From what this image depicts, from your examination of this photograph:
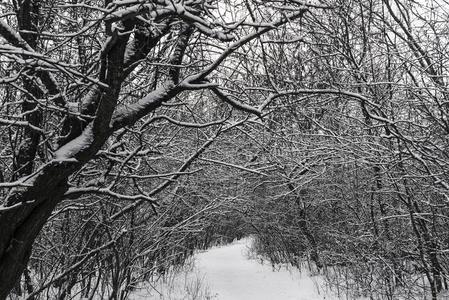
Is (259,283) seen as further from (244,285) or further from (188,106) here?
(188,106)

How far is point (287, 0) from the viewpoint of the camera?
2.77 meters

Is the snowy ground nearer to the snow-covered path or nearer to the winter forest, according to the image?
the snow-covered path

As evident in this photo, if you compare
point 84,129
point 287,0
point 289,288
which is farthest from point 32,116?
point 289,288

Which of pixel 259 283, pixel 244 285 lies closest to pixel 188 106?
pixel 244 285

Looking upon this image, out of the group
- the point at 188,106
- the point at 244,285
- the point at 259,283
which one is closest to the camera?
the point at 188,106

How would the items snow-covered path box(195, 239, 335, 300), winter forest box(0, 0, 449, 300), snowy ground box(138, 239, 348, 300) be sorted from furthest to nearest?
snow-covered path box(195, 239, 335, 300), snowy ground box(138, 239, 348, 300), winter forest box(0, 0, 449, 300)

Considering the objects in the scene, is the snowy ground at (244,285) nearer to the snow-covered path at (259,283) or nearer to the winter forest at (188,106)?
the snow-covered path at (259,283)

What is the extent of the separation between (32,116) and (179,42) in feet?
4.77

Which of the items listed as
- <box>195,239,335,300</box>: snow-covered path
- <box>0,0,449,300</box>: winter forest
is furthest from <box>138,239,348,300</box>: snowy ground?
<box>0,0,449,300</box>: winter forest

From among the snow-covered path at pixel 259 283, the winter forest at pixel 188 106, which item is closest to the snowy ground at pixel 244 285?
the snow-covered path at pixel 259 283

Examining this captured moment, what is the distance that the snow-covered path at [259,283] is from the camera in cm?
938

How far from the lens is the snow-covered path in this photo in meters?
9.38

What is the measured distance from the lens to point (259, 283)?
11.7m

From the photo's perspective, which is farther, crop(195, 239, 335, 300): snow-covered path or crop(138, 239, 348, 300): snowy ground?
crop(195, 239, 335, 300): snow-covered path
